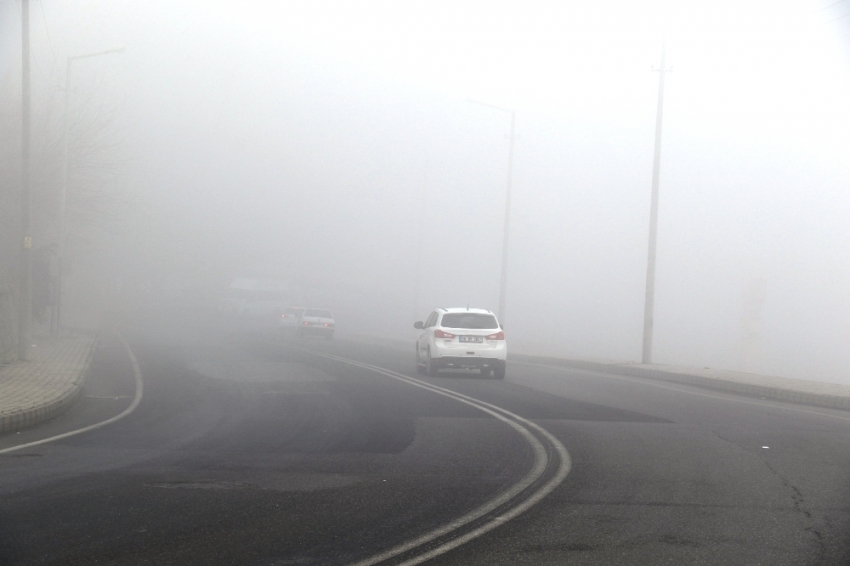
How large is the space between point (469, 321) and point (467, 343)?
72cm

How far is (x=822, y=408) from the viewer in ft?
55.5

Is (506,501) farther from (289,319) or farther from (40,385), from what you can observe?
(289,319)

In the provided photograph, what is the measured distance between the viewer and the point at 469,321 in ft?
74.7

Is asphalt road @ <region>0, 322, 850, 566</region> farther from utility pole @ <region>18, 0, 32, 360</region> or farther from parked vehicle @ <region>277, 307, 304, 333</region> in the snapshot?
parked vehicle @ <region>277, 307, 304, 333</region>

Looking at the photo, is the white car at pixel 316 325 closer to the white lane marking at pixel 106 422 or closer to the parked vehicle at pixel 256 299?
the parked vehicle at pixel 256 299

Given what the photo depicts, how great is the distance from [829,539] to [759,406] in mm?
10780

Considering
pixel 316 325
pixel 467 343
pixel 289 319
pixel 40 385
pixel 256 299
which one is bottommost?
pixel 289 319

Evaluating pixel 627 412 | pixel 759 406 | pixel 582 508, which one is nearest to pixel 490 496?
pixel 582 508

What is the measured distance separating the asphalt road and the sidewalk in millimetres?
343

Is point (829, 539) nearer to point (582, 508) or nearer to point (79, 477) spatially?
point (582, 508)

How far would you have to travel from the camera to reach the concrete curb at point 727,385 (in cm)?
1780

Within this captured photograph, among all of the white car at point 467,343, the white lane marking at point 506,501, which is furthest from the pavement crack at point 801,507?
the white car at point 467,343

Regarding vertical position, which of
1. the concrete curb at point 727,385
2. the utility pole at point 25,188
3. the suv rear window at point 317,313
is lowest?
the suv rear window at point 317,313

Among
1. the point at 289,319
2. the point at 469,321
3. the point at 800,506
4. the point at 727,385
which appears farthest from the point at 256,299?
the point at 800,506
